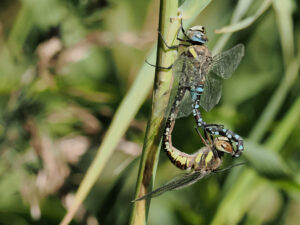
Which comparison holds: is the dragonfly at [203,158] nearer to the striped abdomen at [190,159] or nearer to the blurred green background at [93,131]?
the striped abdomen at [190,159]

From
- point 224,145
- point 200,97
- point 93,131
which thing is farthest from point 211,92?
point 93,131

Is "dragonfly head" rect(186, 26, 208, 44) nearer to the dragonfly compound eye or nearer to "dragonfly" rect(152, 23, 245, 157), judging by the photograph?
"dragonfly" rect(152, 23, 245, 157)

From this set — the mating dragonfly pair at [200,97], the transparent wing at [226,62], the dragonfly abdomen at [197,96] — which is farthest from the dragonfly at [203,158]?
the transparent wing at [226,62]

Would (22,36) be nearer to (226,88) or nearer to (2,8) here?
(2,8)

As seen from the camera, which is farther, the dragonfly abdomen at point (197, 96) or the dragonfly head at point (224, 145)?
the dragonfly abdomen at point (197, 96)

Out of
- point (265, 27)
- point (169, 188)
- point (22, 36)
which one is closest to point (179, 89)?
point (169, 188)

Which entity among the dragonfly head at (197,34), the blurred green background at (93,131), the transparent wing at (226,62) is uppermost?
the dragonfly head at (197,34)
